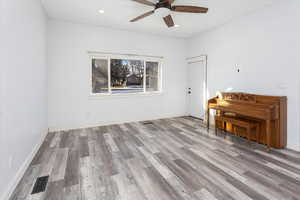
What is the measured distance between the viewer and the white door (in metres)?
5.01

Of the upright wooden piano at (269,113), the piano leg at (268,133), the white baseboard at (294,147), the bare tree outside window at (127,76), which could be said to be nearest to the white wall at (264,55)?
the white baseboard at (294,147)

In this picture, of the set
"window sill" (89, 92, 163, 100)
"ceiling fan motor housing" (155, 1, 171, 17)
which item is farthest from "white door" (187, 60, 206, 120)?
"ceiling fan motor housing" (155, 1, 171, 17)

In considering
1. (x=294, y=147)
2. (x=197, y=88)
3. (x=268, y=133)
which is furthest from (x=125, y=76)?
(x=294, y=147)

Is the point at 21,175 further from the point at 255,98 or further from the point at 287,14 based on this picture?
the point at 287,14

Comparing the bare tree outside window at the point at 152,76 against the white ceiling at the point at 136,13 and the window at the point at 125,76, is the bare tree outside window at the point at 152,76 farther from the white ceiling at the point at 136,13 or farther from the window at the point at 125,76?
the white ceiling at the point at 136,13

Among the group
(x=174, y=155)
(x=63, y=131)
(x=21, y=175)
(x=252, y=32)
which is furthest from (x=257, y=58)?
(x=63, y=131)

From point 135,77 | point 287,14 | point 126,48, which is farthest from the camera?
point 135,77

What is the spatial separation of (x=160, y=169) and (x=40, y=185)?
1528 mm

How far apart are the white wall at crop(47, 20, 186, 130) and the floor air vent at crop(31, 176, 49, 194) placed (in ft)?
7.38

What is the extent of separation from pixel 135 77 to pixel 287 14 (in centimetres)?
384

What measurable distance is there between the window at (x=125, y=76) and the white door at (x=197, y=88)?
3.78 feet

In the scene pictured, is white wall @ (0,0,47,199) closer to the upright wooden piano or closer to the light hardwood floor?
the light hardwood floor

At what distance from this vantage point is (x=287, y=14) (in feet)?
9.45

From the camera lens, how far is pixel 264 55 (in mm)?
3277
